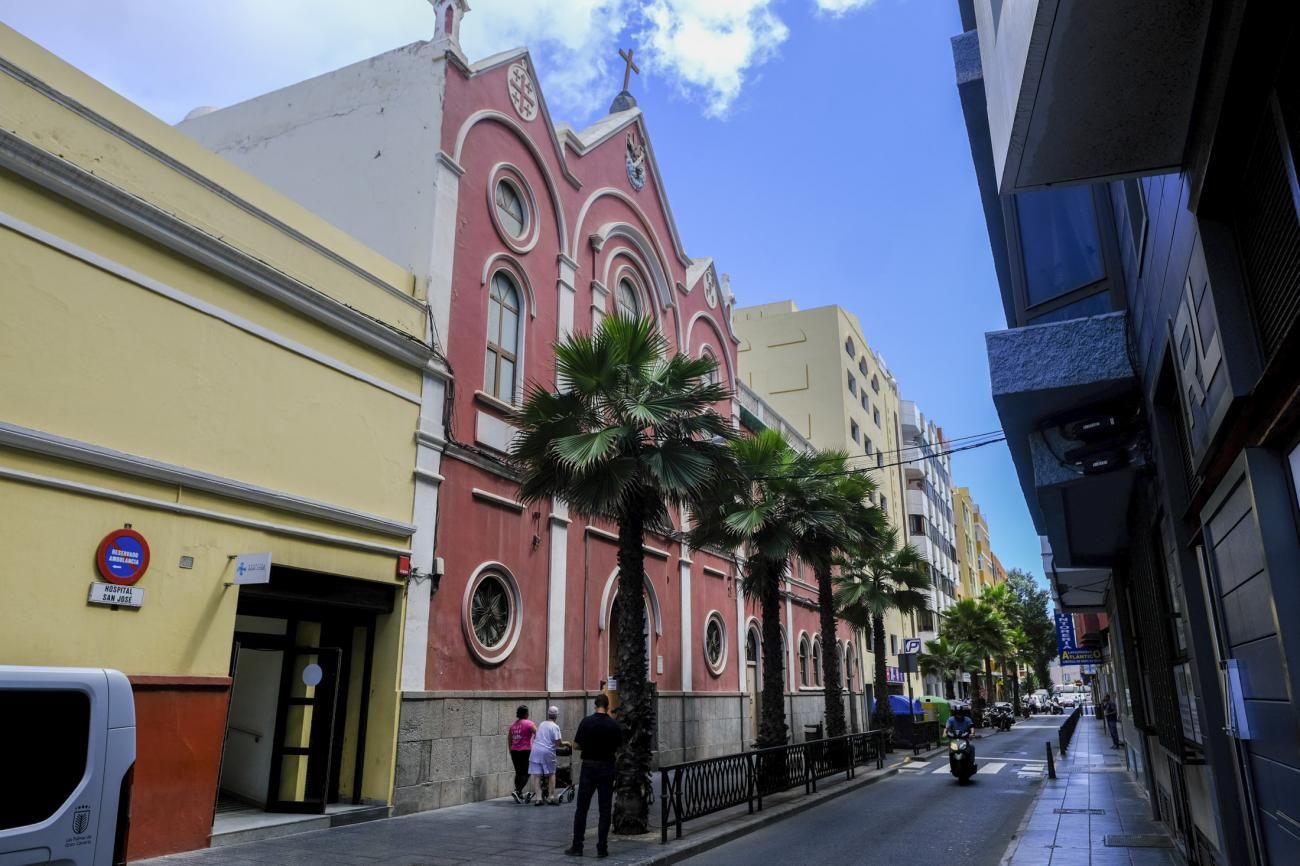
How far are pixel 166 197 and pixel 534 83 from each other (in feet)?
33.6

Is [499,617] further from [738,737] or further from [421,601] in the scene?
[738,737]

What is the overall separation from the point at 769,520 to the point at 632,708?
7.30 metres

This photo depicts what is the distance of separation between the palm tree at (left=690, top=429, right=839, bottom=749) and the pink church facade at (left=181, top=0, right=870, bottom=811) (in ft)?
10.5

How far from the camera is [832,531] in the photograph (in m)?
18.8

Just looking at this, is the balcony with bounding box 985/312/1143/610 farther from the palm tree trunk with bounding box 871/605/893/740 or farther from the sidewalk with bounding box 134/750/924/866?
the palm tree trunk with bounding box 871/605/893/740

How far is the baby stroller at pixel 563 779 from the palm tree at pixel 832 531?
6482 millimetres

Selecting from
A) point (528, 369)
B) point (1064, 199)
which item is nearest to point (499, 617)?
point (528, 369)

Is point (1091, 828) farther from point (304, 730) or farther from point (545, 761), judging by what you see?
point (304, 730)

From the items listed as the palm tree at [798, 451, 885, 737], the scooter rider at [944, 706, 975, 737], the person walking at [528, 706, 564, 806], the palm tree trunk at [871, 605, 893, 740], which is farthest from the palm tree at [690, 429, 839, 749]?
the palm tree trunk at [871, 605, 893, 740]

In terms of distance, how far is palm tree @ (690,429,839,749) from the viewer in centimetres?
1734

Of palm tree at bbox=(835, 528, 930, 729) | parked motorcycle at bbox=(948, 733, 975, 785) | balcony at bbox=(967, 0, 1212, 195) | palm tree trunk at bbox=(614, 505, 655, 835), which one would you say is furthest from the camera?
palm tree at bbox=(835, 528, 930, 729)

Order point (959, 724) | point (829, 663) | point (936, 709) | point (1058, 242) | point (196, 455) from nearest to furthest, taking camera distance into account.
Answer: point (1058, 242), point (196, 455), point (959, 724), point (829, 663), point (936, 709)

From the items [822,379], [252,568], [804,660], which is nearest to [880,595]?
[804,660]

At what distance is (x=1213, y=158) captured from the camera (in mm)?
4570
